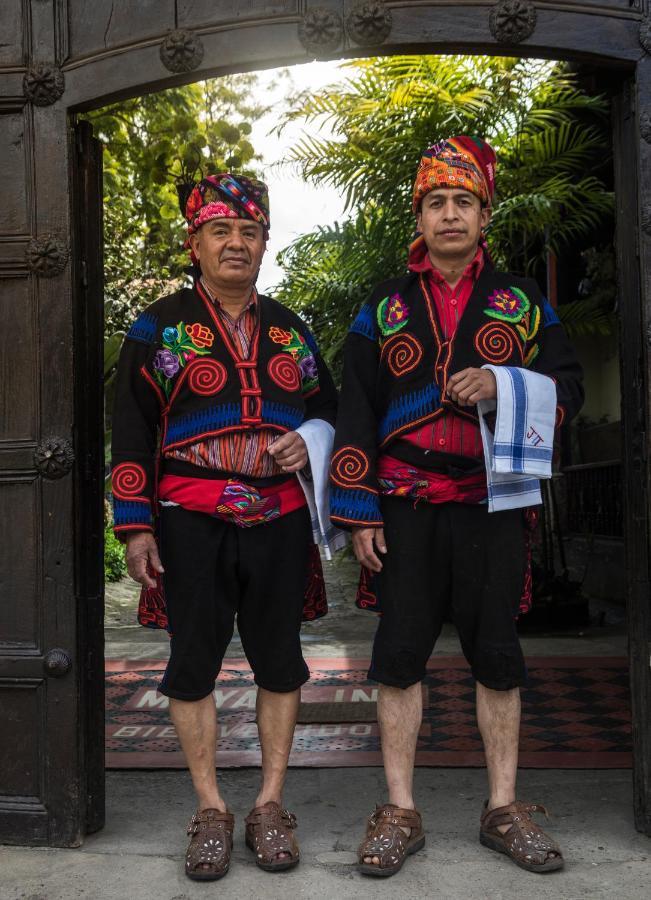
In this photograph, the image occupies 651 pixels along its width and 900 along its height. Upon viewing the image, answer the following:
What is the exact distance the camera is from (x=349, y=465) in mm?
3113

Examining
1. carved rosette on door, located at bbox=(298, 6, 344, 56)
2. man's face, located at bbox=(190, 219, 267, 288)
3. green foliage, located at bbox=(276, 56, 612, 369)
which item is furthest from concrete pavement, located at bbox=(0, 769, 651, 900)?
green foliage, located at bbox=(276, 56, 612, 369)

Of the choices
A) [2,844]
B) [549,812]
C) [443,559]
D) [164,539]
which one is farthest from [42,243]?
[549,812]

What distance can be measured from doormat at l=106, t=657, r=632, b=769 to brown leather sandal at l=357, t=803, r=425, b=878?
0.99 metres

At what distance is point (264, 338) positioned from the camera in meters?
3.29

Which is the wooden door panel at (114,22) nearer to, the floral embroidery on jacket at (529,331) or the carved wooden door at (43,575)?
the carved wooden door at (43,575)

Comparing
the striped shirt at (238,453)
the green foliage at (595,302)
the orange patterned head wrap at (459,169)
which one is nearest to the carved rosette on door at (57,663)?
the striped shirt at (238,453)

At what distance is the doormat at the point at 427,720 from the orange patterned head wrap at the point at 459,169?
2.28 meters

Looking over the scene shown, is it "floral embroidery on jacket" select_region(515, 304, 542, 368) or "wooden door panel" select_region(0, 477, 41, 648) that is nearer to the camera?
"floral embroidery on jacket" select_region(515, 304, 542, 368)

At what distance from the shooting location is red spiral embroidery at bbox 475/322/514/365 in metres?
3.13

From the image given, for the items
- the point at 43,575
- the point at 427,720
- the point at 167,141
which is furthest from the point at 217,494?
the point at 167,141

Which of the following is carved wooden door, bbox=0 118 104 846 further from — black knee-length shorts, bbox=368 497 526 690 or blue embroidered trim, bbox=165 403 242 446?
black knee-length shorts, bbox=368 497 526 690

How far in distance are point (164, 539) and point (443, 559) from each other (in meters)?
0.89

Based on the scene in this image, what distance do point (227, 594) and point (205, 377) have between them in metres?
0.69

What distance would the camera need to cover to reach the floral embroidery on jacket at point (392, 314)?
3199 mm
